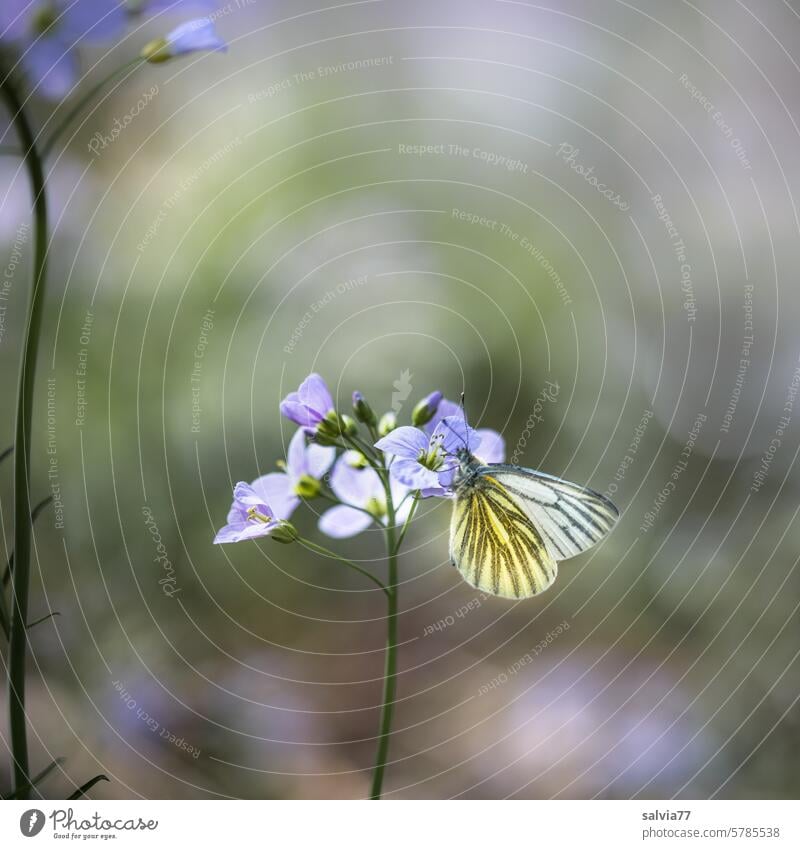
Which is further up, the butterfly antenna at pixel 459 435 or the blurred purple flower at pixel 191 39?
the blurred purple flower at pixel 191 39

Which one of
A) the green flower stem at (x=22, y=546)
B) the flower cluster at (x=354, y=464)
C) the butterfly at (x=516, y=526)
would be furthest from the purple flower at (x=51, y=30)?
the butterfly at (x=516, y=526)

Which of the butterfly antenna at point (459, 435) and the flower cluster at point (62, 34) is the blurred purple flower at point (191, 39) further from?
the butterfly antenna at point (459, 435)

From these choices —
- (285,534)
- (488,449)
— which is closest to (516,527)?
(488,449)

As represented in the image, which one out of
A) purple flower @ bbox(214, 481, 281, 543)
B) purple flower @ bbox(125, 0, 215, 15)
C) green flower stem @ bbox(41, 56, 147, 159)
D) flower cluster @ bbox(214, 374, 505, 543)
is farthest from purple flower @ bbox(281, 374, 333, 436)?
purple flower @ bbox(125, 0, 215, 15)

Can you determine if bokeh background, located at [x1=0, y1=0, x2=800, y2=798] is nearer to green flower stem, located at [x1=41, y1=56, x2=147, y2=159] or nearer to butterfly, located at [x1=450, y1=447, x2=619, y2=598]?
green flower stem, located at [x1=41, y1=56, x2=147, y2=159]
